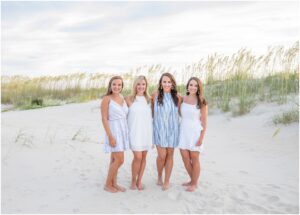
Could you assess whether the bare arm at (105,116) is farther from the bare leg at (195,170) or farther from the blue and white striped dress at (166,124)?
the bare leg at (195,170)

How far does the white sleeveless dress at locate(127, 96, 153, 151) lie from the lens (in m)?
4.66

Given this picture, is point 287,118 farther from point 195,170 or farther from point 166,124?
point 166,124

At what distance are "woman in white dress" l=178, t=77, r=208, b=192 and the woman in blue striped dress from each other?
9 cm

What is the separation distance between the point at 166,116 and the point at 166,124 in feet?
0.31

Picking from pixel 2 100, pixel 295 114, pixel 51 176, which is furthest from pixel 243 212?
pixel 2 100

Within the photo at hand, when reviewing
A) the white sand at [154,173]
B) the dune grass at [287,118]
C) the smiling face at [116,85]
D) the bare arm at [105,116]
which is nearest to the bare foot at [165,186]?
the white sand at [154,173]

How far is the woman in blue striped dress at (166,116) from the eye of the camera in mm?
4699

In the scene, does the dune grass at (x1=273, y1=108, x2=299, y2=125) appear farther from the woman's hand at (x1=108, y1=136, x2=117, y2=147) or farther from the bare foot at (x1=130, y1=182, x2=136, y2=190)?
the woman's hand at (x1=108, y1=136, x2=117, y2=147)

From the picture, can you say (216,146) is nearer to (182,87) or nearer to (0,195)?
(0,195)

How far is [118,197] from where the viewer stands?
4648 mm

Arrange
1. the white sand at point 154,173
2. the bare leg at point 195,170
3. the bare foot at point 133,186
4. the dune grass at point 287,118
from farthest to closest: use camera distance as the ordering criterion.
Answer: the dune grass at point 287,118, the bare foot at point 133,186, the bare leg at point 195,170, the white sand at point 154,173

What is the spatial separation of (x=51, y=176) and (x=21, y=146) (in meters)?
1.52

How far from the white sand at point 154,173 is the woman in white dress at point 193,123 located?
0.45 metres

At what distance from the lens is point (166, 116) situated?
470 centimetres
